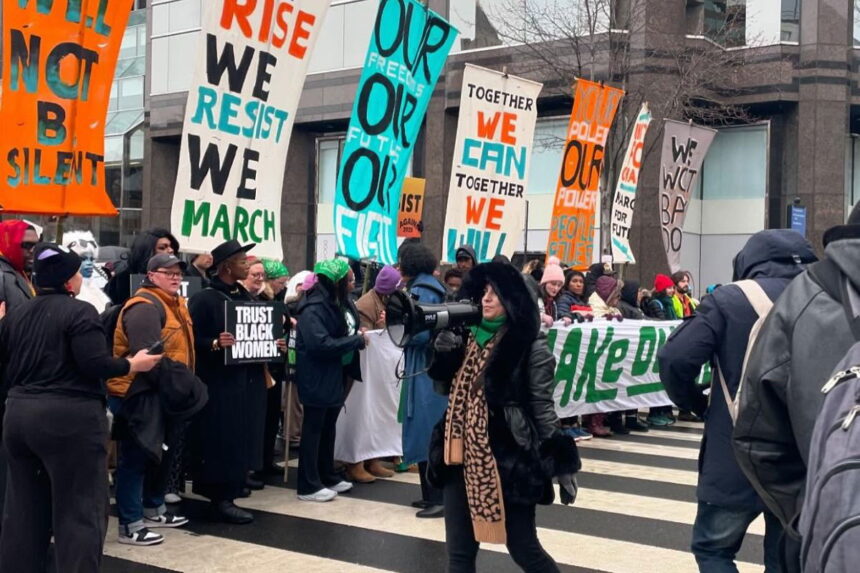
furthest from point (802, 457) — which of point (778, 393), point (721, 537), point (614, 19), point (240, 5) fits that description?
point (614, 19)

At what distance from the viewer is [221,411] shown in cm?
734

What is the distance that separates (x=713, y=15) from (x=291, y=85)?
22.5 m

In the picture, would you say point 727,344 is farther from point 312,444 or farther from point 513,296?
point 312,444

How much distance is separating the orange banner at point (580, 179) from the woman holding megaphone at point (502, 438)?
364 inches

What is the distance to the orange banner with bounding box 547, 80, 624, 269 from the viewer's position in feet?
46.5

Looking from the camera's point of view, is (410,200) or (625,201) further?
(410,200)

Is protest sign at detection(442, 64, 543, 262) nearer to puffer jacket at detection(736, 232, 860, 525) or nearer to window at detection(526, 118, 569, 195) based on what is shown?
puffer jacket at detection(736, 232, 860, 525)

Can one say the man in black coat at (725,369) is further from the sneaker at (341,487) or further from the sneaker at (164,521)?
the sneaker at (341,487)

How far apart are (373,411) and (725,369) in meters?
5.12

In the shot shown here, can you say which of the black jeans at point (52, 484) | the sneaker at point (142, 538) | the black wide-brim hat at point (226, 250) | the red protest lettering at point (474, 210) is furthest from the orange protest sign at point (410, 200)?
the black jeans at point (52, 484)

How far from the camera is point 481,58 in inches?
1168

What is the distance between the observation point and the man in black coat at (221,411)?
24.0 ft

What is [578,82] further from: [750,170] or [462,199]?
[750,170]

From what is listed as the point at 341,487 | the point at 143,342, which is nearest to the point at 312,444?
the point at 341,487
